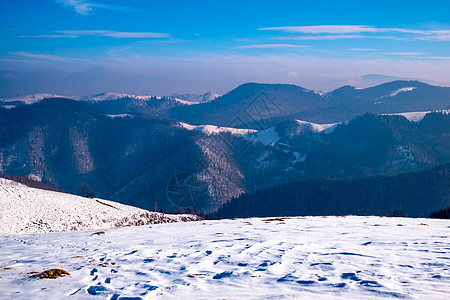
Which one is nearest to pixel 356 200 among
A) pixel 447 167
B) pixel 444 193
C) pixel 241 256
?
pixel 444 193

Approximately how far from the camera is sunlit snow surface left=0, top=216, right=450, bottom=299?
1087 cm

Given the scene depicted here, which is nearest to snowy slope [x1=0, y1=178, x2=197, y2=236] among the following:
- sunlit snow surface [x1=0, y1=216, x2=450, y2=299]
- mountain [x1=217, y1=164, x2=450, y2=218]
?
sunlit snow surface [x1=0, y1=216, x2=450, y2=299]

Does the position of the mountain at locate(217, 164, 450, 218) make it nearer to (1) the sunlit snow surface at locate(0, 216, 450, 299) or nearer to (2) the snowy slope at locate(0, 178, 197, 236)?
(2) the snowy slope at locate(0, 178, 197, 236)

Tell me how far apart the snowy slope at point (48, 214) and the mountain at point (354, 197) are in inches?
4435

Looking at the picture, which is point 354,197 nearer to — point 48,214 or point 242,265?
point 48,214

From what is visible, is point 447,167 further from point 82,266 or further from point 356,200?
point 82,266

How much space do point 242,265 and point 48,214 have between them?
47346mm

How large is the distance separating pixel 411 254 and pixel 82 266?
13036 millimetres

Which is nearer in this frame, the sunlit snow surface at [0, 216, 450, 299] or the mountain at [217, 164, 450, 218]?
the sunlit snow surface at [0, 216, 450, 299]

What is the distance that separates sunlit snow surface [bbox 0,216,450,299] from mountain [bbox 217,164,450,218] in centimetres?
14789

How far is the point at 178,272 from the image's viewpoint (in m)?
13.0

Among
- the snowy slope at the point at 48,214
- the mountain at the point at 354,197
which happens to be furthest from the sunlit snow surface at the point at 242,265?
the mountain at the point at 354,197

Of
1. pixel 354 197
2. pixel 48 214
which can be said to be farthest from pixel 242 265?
pixel 354 197

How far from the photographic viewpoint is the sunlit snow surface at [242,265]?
35.7ft
